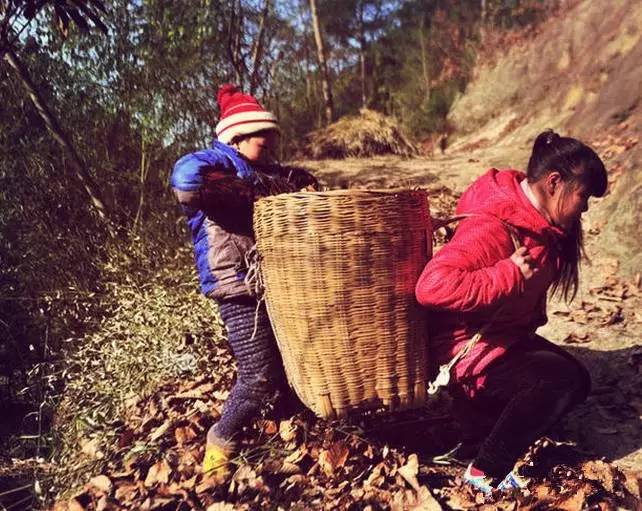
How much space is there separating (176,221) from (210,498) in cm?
355

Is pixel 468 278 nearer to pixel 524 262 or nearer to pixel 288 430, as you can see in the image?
pixel 524 262

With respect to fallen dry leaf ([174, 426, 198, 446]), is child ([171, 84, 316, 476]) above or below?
above

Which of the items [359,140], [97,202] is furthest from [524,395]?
[359,140]

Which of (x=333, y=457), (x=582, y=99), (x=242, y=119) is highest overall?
(x=582, y=99)

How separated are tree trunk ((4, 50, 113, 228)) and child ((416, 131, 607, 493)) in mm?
4110

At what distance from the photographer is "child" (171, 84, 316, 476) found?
235 cm

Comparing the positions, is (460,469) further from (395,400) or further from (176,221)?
(176,221)

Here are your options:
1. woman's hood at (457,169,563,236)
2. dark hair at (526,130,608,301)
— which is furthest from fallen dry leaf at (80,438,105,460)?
dark hair at (526,130,608,301)

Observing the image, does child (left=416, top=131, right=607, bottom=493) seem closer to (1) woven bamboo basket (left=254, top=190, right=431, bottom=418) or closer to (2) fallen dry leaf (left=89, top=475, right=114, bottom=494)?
(1) woven bamboo basket (left=254, top=190, right=431, bottom=418)

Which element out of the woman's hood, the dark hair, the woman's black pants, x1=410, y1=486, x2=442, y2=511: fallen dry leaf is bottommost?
x1=410, y1=486, x2=442, y2=511: fallen dry leaf

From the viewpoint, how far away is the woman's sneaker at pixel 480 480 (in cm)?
245

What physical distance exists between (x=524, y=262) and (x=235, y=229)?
1.20 metres

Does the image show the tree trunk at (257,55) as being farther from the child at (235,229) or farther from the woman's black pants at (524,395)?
the woman's black pants at (524,395)

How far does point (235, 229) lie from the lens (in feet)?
8.25
